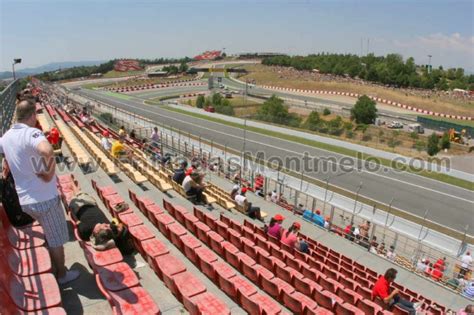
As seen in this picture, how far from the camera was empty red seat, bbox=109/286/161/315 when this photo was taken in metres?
4.65

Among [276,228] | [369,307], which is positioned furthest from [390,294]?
[276,228]

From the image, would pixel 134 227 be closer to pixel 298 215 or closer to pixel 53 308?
pixel 53 308

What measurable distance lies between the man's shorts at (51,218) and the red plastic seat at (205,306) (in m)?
2.04

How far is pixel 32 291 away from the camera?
4.38m

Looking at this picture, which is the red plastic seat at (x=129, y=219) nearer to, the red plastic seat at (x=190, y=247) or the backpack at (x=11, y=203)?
the red plastic seat at (x=190, y=247)

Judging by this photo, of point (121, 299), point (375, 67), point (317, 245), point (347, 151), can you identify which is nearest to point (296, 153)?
point (347, 151)

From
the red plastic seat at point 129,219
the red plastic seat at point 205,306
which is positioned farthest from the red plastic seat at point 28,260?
the red plastic seat at point 129,219

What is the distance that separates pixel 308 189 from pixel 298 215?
21.6 feet

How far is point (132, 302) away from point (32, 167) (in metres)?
2.25

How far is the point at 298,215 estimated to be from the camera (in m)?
13.4

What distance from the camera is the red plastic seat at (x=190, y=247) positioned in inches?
283

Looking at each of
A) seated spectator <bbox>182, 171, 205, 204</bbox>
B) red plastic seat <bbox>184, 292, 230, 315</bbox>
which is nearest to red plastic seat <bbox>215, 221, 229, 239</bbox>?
seated spectator <bbox>182, 171, 205, 204</bbox>

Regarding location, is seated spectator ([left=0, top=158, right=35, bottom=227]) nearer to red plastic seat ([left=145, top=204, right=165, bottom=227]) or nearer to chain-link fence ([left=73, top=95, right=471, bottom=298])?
red plastic seat ([left=145, top=204, right=165, bottom=227])

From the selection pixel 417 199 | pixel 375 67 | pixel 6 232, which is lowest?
pixel 417 199
